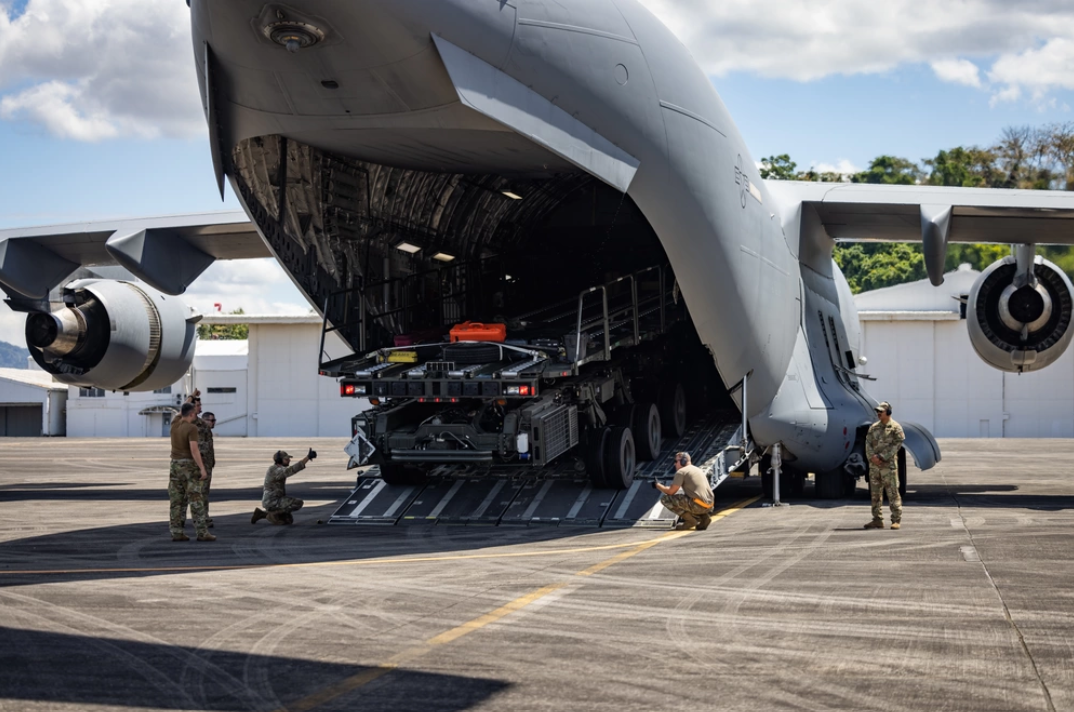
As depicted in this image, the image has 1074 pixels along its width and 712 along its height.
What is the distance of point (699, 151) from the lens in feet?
42.6

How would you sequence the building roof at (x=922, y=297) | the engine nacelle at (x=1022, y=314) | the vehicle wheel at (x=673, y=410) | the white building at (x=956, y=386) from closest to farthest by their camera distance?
the vehicle wheel at (x=673, y=410), the engine nacelle at (x=1022, y=314), the white building at (x=956, y=386), the building roof at (x=922, y=297)

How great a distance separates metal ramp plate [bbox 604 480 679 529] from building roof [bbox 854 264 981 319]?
1289 inches

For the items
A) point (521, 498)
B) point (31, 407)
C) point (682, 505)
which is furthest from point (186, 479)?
point (31, 407)

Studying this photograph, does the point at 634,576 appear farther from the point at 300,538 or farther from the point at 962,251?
the point at 962,251

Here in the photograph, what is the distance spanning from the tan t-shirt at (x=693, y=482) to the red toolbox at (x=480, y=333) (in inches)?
101

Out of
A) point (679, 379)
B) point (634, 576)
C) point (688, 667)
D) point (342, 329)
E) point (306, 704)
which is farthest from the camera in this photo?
point (679, 379)

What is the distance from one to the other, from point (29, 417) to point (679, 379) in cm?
4698

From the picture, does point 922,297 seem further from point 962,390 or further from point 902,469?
point 902,469

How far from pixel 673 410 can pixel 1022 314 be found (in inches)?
244

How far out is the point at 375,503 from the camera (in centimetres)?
1436

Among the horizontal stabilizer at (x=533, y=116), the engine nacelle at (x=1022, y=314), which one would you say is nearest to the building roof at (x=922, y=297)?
the engine nacelle at (x=1022, y=314)

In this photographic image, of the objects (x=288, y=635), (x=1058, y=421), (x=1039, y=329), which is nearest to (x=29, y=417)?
(x=1058, y=421)

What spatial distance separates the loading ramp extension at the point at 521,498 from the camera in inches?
532

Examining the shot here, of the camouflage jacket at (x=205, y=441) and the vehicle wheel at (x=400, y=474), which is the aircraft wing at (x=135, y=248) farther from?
the vehicle wheel at (x=400, y=474)
